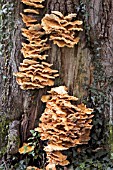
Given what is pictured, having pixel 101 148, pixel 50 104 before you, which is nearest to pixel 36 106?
pixel 50 104

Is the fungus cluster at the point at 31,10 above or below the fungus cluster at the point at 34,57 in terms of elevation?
above

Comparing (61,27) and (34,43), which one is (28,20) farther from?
(61,27)

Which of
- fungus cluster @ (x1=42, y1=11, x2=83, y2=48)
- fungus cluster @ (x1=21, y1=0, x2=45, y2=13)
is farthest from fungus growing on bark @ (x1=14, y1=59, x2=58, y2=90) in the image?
fungus cluster @ (x1=21, y1=0, x2=45, y2=13)

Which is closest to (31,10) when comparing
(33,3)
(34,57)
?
(33,3)

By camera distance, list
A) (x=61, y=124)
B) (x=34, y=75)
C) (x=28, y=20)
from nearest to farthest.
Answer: (x=61, y=124)
(x=34, y=75)
(x=28, y=20)

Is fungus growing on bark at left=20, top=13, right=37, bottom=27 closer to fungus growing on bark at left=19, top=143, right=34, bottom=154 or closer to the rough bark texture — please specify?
the rough bark texture

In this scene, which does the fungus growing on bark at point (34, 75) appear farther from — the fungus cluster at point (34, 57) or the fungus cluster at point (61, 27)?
the fungus cluster at point (61, 27)

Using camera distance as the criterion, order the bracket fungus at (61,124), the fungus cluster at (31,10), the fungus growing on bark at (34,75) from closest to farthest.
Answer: the bracket fungus at (61,124), the fungus growing on bark at (34,75), the fungus cluster at (31,10)

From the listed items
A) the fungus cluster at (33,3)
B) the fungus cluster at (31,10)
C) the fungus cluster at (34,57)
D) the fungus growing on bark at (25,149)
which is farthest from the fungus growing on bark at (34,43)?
the fungus growing on bark at (25,149)
